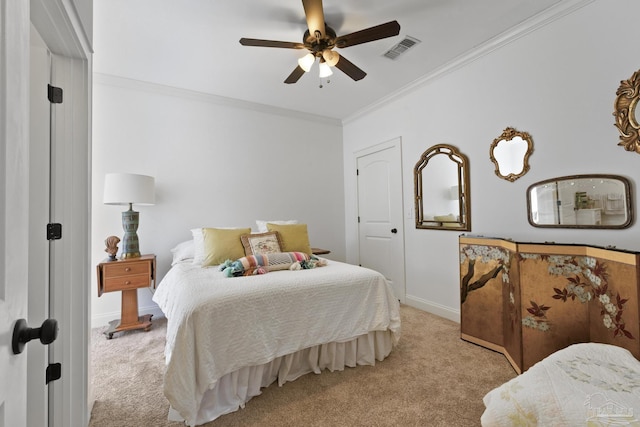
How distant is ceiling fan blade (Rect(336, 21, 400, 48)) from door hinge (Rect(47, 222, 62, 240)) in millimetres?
2118

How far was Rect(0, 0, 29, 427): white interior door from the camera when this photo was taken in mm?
510

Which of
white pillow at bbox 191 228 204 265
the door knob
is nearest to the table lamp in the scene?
white pillow at bbox 191 228 204 265

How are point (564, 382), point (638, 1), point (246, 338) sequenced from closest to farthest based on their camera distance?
point (564, 382) < point (246, 338) < point (638, 1)

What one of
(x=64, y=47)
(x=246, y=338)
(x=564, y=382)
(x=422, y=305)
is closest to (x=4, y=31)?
(x=64, y=47)

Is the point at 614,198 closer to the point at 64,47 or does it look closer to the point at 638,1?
the point at 638,1

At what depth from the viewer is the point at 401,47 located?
264 centimetres

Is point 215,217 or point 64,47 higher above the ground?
point 64,47

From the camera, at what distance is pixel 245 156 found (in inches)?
149

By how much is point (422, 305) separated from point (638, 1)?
301cm

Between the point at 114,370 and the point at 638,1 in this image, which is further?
the point at 114,370

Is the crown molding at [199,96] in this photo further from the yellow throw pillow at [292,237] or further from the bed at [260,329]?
the bed at [260,329]

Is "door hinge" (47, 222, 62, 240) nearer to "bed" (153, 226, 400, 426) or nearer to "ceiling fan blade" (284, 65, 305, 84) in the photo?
"bed" (153, 226, 400, 426)

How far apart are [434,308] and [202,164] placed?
327cm

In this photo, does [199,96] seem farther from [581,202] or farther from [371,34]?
[581,202]
